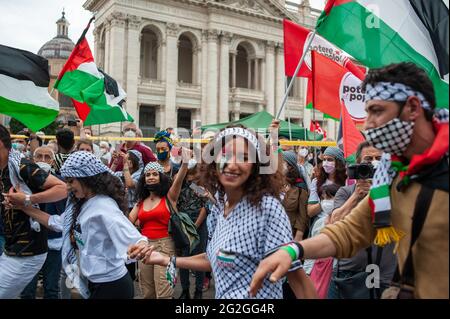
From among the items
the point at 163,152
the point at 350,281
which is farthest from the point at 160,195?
the point at 350,281

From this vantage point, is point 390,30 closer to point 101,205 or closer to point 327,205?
point 327,205

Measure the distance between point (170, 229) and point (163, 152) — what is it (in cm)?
152

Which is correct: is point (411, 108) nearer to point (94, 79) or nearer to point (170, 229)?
point (170, 229)

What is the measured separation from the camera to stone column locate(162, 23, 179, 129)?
33.6 metres

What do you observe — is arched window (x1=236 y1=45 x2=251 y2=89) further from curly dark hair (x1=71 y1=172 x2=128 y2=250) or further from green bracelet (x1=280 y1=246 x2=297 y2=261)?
green bracelet (x1=280 y1=246 x2=297 y2=261)

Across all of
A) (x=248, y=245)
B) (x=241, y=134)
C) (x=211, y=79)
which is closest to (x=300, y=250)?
(x=248, y=245)

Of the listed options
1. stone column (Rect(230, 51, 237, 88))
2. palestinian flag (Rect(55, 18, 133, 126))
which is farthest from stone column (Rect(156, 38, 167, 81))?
palestinian flag (Rect(55, 18, 133, 126))

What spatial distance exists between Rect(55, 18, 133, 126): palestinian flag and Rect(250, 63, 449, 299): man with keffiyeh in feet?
23.5

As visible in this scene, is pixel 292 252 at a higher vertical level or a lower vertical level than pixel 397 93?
lower

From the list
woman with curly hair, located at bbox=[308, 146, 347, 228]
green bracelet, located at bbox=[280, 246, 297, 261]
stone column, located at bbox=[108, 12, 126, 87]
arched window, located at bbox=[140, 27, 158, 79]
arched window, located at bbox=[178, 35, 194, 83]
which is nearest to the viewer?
green bracelet, located at bbox=[280, 246, 297, 261]

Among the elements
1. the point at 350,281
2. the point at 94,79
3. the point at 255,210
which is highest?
the point at 94,79

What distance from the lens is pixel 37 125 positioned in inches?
234

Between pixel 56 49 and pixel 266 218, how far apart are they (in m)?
68.6

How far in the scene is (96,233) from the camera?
3.09 meters
